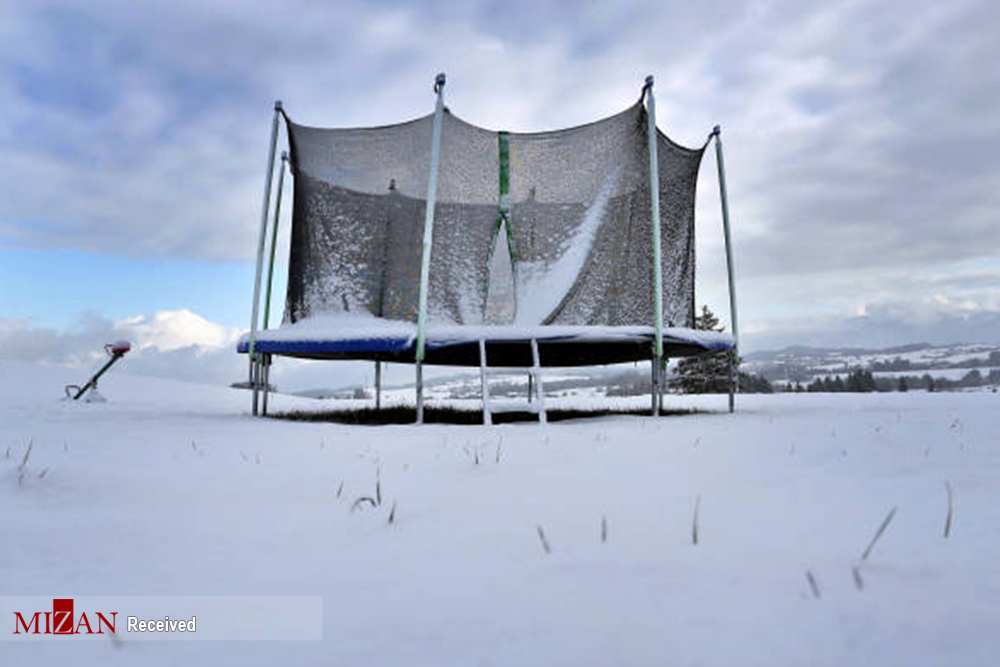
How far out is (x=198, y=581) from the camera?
141 cm

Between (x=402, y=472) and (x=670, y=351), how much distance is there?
→ 14.1 ft

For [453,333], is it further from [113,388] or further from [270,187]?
[113,388]

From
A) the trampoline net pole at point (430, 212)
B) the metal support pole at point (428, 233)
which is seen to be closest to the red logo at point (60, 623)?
the metal support pole at point (428, 233)

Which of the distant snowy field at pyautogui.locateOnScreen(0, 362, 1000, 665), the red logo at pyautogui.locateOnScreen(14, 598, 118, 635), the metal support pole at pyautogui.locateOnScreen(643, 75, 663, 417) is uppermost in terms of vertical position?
the metal support pole at pyautogui.locateOnScreen(643, 75, 663, 417)

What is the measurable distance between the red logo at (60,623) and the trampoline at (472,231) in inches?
180

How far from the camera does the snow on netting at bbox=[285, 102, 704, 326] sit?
6.08m

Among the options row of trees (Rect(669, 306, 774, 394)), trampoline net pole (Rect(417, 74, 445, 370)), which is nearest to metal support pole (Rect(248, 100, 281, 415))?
trampoline net pole (Rect(417, 74, 445, 370))

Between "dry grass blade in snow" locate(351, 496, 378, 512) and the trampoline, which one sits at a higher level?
the trampoline

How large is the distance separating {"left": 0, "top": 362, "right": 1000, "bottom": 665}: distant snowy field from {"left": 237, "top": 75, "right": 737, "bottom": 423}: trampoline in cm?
293

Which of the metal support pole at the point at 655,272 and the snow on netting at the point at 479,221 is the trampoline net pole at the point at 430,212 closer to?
the snow on netting at the point at 479,221

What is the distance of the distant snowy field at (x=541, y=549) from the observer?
1.06 meters

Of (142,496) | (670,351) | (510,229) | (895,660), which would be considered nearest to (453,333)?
(510,229)

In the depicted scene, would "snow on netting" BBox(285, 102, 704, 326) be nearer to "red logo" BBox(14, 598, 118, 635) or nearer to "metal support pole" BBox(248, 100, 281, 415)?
"metal support pole" BBox(248, 100, 281, 415)

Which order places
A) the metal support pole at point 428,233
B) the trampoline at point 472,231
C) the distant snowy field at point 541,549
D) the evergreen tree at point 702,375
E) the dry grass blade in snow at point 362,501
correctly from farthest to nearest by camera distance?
1. the evergreen tree at point 702,375
2. the trampoline at point 472,231
3. the metal support pole at point 428,233
4. the dry grass blade in snow at point 362,501
5. the distant snowy field at point 541,549
